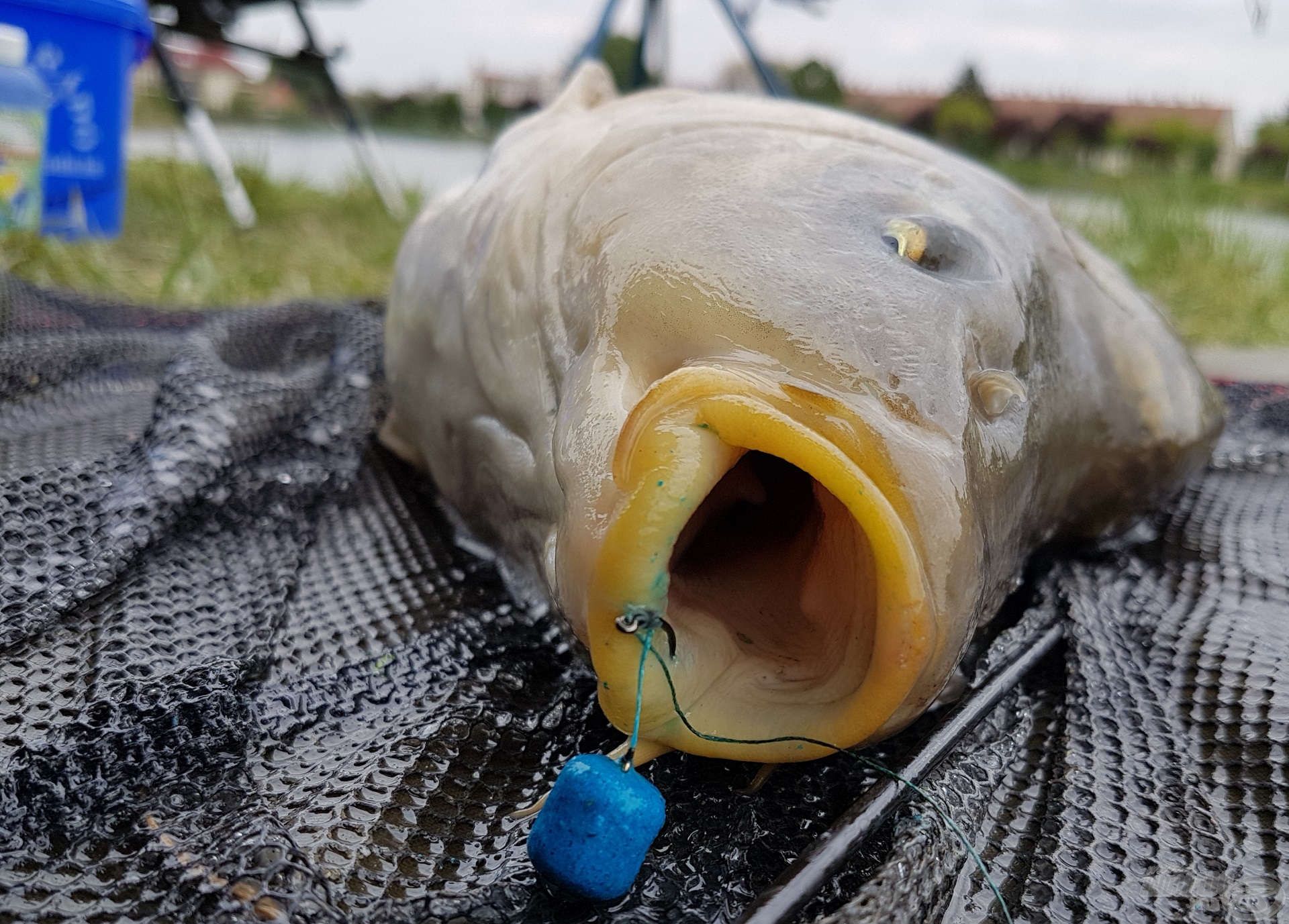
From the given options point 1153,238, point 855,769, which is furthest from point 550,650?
point 1153,238

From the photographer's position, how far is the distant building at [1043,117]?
27156 mm

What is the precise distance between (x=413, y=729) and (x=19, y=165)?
2.86 m

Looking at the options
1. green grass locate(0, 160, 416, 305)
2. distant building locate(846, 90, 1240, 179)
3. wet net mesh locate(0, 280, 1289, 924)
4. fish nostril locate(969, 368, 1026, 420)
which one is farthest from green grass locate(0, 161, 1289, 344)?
distant building locate(846, 90, 1240, 179)

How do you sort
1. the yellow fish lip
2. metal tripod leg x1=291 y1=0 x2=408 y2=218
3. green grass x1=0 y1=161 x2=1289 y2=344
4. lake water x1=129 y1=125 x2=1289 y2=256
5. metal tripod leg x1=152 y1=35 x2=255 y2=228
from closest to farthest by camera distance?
the yellow fish lip → green grass x1=0 y1=161 x2=1289 y2=344 → metal tripod leg x1=152 y1=35 x2=255 y2=228 → metal tripod leg x1=291 y1=0 x2=408 y2=218 → lake water x1=129 y1=125 x2=1289 y2=256

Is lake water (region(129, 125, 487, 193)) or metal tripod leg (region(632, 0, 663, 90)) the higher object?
metal tripod leg (region(632, 0, 663, 90))

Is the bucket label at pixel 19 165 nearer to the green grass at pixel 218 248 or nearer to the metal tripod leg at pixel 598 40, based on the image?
the green grass at pixel 218 248

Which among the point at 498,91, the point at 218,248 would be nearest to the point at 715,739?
the point at 218,248

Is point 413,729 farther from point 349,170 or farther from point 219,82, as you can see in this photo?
point 219,82

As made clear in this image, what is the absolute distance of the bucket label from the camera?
3.13 meters

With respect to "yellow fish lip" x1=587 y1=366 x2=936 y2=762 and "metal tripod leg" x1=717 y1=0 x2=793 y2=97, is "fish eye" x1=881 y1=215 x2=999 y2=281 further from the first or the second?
"metal tripod leg" x1=717 y1=0 x2=793 y2=97

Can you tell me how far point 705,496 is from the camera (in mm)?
1003

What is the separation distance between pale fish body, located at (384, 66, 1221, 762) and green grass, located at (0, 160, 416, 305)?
2.18 metres

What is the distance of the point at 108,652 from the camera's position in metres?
1.26

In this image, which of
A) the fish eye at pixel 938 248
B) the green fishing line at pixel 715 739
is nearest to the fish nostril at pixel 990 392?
the fish eye at pixel 938 248
